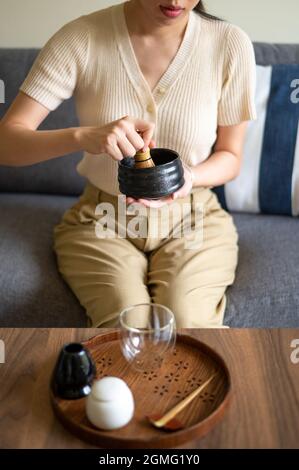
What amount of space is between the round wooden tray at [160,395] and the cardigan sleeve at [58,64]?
67 cm

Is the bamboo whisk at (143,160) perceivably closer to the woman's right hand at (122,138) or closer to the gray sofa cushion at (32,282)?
the woman's right hand at (122,138)

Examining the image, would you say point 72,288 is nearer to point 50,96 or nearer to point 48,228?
point 48,228

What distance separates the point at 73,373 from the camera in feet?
3.16

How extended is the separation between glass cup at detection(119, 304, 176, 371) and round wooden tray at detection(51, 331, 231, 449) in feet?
0.06

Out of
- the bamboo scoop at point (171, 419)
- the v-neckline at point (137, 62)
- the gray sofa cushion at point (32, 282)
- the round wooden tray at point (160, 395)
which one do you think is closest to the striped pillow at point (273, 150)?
the v-neckline at point (137, 62)

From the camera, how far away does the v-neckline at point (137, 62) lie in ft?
4.96

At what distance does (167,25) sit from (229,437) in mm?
964

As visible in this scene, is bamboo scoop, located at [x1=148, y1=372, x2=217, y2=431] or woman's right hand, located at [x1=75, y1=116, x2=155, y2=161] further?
woman's right hand, located at [x1=75, y1=116, x2=155, y2=161]

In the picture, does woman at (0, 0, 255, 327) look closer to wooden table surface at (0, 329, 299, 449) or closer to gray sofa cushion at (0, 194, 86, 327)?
gray sofa cushion at (0, 194, 86, 327)

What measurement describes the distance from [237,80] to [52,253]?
680 mm

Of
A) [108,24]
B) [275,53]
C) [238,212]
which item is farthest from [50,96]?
[275,53]

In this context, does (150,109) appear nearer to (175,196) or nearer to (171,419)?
(175,196)

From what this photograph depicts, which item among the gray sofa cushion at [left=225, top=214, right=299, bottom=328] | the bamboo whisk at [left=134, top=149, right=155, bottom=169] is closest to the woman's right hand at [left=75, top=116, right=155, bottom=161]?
the bamboo whisk at [left=134, top=149, right=155, bottom=169]

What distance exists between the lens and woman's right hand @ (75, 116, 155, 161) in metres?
1.23
